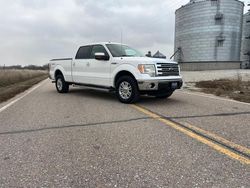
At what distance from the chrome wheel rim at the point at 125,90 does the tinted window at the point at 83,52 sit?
2.28 meters

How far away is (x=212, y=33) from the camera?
150 feet

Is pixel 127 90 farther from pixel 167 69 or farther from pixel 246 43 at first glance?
pixel 246 43

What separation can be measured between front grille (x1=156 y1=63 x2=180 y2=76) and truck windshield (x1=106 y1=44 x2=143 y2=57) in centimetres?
142

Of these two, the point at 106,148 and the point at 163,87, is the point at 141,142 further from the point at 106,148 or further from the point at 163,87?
the point at 163,87

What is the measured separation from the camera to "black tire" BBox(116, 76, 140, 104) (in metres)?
7.56

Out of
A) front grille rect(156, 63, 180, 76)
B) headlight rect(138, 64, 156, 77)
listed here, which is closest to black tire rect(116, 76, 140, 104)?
headlight rect(138, 64, 156, 77)

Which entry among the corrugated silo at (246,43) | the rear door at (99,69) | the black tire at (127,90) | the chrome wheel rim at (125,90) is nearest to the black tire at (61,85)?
the rear door at (99,69)

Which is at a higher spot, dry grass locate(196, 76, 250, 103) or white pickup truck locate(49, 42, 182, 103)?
white pickup truck locate(49, 42, 182, 103)

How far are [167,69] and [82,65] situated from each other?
3.57 m

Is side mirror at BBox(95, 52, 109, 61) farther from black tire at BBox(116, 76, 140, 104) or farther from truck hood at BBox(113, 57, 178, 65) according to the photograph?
black tire at BBox(116, 76, 140, 104)

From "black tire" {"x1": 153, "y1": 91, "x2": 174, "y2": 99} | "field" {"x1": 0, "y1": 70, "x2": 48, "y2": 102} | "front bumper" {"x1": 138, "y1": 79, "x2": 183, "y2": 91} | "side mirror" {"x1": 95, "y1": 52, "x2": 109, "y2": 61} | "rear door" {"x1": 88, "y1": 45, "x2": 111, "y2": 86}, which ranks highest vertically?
"side mirror" {"x1": 95, "y1": 52, "x2": 109, "y2": 61}

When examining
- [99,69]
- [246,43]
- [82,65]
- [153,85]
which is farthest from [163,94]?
[246,43]

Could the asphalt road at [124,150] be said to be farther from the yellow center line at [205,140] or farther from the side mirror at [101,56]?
the side mirror at [101,56]

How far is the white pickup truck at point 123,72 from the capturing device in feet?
24.1
